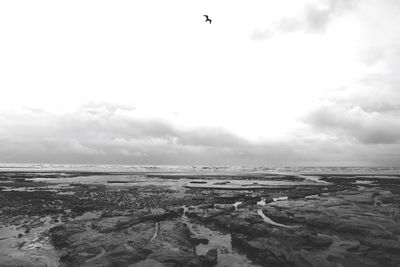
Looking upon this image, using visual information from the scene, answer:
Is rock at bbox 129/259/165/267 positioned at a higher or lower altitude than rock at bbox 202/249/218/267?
higher

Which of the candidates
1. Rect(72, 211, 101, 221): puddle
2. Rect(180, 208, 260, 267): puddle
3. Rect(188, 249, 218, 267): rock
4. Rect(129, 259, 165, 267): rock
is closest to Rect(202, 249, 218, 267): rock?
Rect(188, 249, 218, 267): rock

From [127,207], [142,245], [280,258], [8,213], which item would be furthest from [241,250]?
[8,213]

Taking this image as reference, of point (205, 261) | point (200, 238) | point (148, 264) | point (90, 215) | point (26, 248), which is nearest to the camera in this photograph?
point (148, 264)

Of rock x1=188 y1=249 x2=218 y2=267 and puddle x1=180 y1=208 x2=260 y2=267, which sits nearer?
rock x1=188 y1=249 x2=218 y2=267

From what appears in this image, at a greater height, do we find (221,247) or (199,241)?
(199,241)

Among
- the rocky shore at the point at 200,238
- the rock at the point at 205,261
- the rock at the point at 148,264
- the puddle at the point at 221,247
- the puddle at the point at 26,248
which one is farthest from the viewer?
the puddle at the point at 221,247

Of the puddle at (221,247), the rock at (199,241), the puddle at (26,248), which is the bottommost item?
the puddle at (221,247)

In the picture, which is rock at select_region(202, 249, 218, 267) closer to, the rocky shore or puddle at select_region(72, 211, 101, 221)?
the rocky shore

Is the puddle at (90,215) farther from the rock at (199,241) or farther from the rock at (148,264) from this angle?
the rock at (148,264)

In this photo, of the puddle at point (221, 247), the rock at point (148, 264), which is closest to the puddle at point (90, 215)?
the puddle at point (221, 247)

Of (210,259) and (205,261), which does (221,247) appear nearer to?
(210,259)

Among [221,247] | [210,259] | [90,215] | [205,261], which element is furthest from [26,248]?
[221,247]
